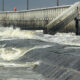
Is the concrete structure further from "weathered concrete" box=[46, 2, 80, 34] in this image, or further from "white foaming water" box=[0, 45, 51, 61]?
"white foaming water" box=[0, 45, 51, 61]

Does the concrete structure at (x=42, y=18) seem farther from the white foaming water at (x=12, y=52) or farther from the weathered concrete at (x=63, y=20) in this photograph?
the white foaming water at (x=12, y=52)

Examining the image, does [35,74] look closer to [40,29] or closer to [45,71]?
[45,71]

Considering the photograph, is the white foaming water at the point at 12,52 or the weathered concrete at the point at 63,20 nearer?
the white foaming water at the point at 12,52

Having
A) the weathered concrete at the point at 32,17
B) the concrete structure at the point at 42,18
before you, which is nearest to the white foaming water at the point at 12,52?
the concrete structure at the point at 42,18

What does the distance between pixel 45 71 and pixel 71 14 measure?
2175 centimetres

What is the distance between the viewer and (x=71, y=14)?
112 ft

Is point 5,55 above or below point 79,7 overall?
below

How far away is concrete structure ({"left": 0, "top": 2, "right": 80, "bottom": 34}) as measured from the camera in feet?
114

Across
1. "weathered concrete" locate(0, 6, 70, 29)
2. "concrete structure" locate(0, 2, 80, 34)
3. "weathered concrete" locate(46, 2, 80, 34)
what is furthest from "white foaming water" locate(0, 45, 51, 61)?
"weathered concrete" locate(0, 6, 70, 29)

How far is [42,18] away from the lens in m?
46.1

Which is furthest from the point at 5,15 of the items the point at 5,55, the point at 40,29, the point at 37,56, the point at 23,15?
the point at 37,56

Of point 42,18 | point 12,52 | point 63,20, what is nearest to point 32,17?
point 42,18

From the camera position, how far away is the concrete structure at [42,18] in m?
34.6

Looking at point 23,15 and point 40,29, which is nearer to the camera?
point 40,29
